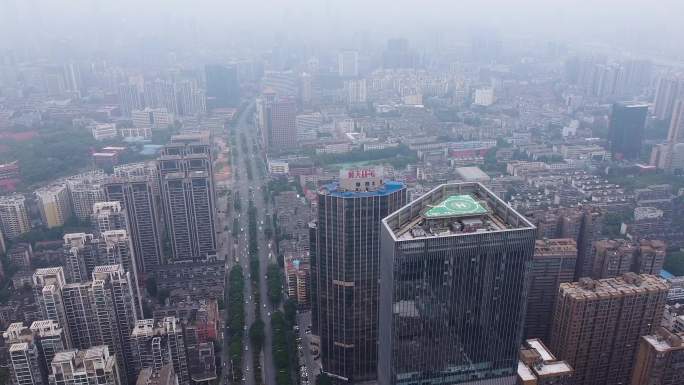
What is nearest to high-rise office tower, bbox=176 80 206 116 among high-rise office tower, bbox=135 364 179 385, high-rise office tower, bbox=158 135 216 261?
high-rise office tower, bbox=158 135 216 261

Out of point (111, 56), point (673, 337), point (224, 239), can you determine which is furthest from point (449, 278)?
point (111, 56)

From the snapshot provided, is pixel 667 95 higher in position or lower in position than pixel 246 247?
higher

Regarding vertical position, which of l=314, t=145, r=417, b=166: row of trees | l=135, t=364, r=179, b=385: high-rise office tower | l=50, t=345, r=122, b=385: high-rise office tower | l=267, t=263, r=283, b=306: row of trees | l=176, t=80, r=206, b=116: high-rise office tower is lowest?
l=267, t=263, r=283, b=306: row of trees

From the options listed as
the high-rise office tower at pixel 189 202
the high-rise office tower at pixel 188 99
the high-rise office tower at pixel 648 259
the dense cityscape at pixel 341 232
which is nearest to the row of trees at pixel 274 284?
the dense cityscape at pixel 341 232

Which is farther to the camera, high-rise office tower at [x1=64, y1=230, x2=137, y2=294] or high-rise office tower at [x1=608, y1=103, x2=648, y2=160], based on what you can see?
high-rise office tower at [x1=608, y1=103, x2=648, y2=160]

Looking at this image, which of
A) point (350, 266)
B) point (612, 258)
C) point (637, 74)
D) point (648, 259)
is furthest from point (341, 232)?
point (637, 74)

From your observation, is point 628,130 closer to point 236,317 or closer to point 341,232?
point 341,232

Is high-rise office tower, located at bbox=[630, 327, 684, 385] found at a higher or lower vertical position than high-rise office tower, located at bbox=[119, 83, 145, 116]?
lower

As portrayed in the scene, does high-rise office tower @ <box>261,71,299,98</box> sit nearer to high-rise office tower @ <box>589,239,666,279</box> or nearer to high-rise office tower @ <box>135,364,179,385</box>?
high-rise office tower @ <box>589,239,666,279</box>
